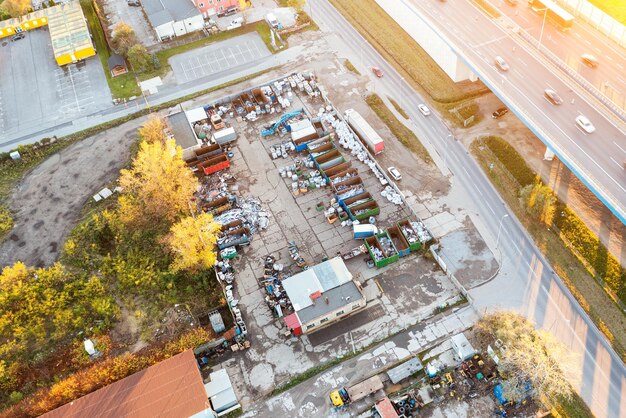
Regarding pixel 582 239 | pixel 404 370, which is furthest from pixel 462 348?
pixel 582 239

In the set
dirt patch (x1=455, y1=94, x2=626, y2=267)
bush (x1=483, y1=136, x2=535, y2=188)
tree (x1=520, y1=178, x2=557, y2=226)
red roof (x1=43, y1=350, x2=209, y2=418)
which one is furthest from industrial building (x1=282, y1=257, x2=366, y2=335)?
dirt patch (x1=455, y1=94, x2=626, y2=267)

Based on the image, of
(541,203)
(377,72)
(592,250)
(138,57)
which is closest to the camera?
(592,250)

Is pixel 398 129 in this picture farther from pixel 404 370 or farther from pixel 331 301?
pixel 404 370

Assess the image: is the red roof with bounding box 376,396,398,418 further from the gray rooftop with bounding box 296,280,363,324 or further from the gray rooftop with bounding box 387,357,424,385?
the gray rooftop with bounding box 296,280,363,324

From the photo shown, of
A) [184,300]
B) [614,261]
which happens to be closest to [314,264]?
[184,300]

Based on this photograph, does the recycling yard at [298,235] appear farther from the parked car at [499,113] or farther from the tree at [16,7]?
the tree at [16,7]
